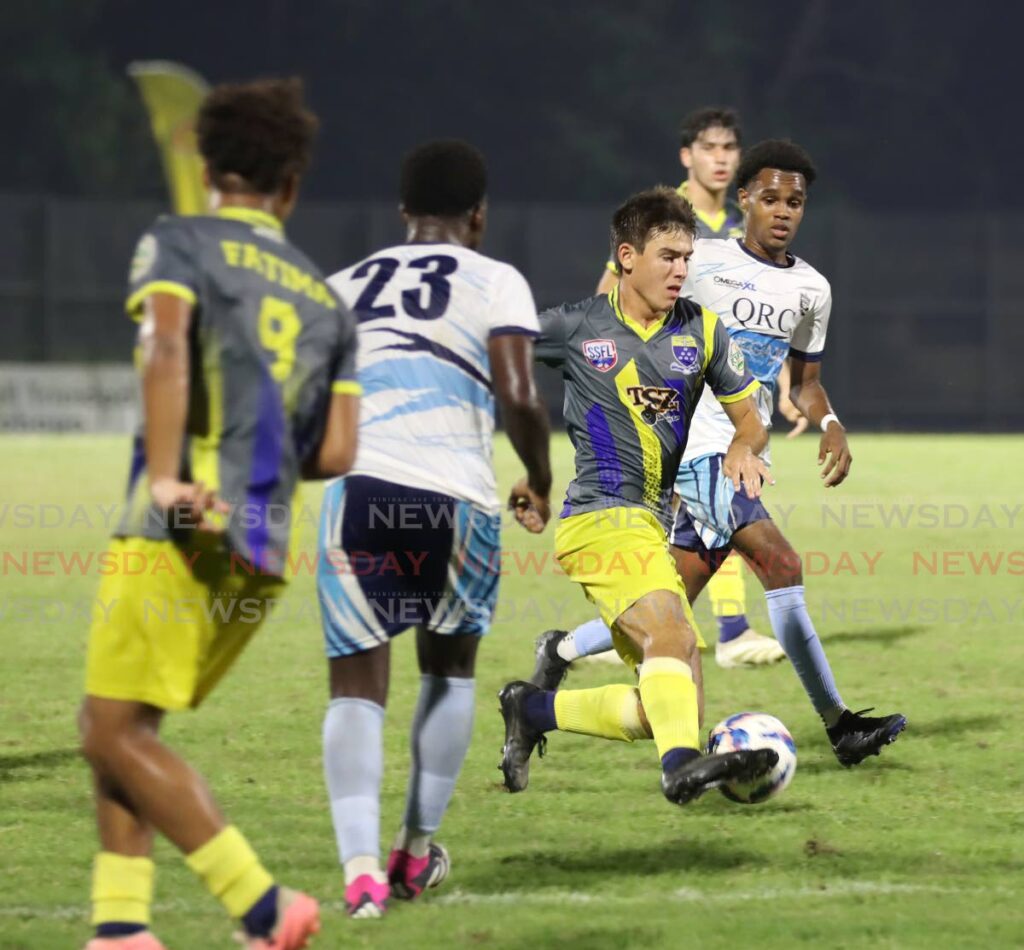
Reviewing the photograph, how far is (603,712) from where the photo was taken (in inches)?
241

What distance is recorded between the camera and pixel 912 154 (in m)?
47.6

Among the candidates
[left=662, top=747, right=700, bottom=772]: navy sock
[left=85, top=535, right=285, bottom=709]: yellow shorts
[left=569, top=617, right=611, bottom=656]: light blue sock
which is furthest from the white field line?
[left=569, top=617, right=611, bottom=656]: light blue sock

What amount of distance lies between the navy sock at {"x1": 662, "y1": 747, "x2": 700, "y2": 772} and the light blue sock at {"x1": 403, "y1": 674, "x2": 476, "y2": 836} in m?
0.66

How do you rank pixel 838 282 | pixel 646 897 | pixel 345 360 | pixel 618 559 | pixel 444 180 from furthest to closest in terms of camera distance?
1. pixel 838 282
2. pixel 618 559
3. pixel 646 897
4. pixel 444 180
5. pixel 345 360

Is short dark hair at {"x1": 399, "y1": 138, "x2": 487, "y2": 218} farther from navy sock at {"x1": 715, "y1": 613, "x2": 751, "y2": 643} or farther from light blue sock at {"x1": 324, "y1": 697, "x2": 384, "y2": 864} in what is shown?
navy sock at {"x1": 715, "y1": 613, "x2": 751, "y2": 643}

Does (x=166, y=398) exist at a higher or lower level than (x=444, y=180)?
lower

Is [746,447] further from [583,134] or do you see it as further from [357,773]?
[583,134]

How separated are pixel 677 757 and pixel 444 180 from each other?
1.65 m

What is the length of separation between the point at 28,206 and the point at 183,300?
98.5 feet

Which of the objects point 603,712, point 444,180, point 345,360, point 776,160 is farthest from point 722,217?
point 345,360

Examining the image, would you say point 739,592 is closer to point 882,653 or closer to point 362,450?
point 882,653

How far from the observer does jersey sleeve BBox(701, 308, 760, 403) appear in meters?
6.16

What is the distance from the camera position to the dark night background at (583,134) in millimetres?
33719

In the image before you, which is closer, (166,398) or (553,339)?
(166,398)
